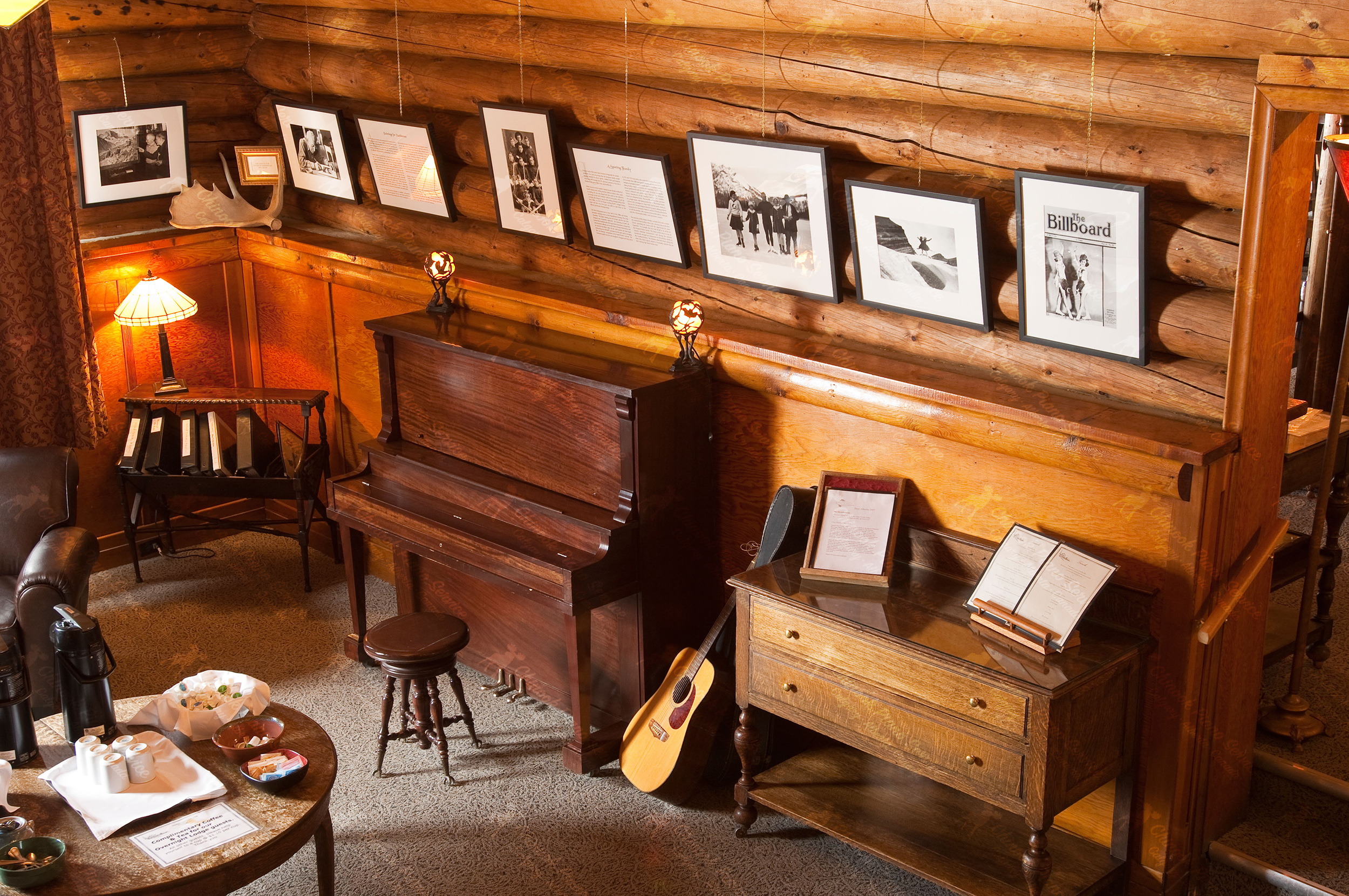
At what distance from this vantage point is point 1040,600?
3381 millimetres

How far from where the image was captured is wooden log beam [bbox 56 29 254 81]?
221 inches

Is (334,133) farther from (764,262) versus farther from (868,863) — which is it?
(868,863)

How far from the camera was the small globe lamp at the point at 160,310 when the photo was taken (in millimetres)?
5707

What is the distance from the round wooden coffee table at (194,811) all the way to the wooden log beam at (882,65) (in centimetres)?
235

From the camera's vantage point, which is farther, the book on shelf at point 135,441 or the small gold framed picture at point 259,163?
the small gold framed picture at point 259,163

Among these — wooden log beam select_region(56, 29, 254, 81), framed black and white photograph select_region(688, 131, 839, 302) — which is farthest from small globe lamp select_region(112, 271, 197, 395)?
framed black and white photograph select_region(688, 131, 839, 302)

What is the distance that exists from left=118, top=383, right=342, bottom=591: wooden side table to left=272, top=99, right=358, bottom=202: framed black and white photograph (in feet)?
2.99

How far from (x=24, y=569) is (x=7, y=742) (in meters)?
1.05

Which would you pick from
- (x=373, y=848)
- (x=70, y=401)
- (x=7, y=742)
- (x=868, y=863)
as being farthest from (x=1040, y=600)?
(x=70, y=401)

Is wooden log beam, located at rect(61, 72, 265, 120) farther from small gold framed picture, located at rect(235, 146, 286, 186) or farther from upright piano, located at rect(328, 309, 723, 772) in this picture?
upright piano, located at rect(328, 309, 723, 772)

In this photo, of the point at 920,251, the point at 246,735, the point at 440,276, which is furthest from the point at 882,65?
the point at 246,735

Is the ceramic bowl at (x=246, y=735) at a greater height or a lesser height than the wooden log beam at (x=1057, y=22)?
lesser

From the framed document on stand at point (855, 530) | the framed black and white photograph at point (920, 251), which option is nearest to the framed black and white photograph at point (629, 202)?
the framed black and white photograph at point (920, 251)

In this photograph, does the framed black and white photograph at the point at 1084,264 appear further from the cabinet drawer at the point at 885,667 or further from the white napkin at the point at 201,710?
the white napkin at the point at 201,710
